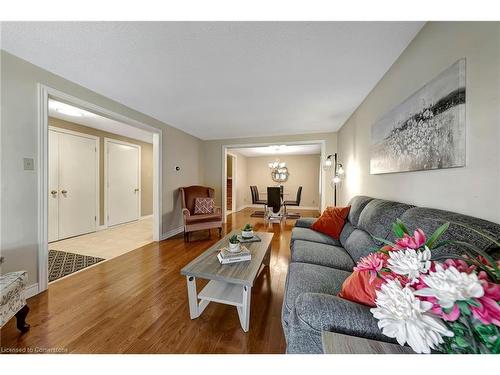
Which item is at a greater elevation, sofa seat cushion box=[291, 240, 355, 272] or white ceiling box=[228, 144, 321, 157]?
white ceiling box=[228, 144, 321, 157]

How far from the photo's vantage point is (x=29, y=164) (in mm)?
1757

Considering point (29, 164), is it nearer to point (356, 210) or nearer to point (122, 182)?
point (122, 182)

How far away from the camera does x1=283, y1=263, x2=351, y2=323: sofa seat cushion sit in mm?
1128

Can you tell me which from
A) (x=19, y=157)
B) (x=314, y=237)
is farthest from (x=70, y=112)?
(x=314, y=237)

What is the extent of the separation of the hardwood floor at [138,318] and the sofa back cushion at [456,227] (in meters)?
1.16

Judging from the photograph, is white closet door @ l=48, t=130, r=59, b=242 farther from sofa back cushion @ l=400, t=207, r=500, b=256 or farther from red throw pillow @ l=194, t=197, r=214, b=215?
sofa back cushion @ l=400, t=207, r=500, b=256

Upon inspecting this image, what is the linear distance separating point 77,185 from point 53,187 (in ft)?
1.17

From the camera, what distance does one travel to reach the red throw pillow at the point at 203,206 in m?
3.93

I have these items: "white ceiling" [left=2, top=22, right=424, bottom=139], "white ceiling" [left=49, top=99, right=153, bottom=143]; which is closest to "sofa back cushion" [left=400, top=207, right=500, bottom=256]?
"white ceiling" [left=2, top=22, right=424, bottom=139]

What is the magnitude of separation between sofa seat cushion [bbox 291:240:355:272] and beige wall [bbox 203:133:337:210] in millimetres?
2751

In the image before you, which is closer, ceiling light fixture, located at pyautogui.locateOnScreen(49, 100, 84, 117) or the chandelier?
ceiling light fixture, located at pyautogui.locateOnScreen(49, 100, 84, 117)

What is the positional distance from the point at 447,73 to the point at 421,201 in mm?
858
